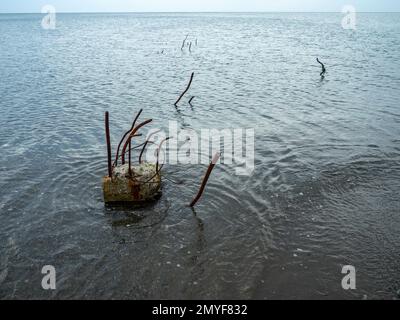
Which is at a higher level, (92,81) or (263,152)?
(92,81)

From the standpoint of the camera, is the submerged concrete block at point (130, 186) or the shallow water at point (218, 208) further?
the submerged concrete block at point (130, 186)

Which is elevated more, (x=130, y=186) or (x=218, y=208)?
(x=130, y=186)

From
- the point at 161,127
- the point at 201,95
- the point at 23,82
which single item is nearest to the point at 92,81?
the point at 23,82

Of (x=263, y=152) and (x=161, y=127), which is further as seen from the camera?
(x=161, y=127)

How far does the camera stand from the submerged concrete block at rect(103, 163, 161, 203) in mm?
8570

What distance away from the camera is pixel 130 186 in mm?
8594

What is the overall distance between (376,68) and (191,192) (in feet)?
81.0

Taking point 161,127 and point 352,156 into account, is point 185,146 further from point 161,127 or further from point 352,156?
point 352,156

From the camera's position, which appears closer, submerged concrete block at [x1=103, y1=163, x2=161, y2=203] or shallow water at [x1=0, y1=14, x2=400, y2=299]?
shallow water at [x1=0, y1=14, x2=400, y2=299]

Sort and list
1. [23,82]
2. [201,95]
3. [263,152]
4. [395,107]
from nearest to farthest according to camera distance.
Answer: [263,152], [395,107], [201,95], [23,82]

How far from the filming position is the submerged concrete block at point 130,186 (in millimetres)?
8570

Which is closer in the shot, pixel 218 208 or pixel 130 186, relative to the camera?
pixel 130 186
